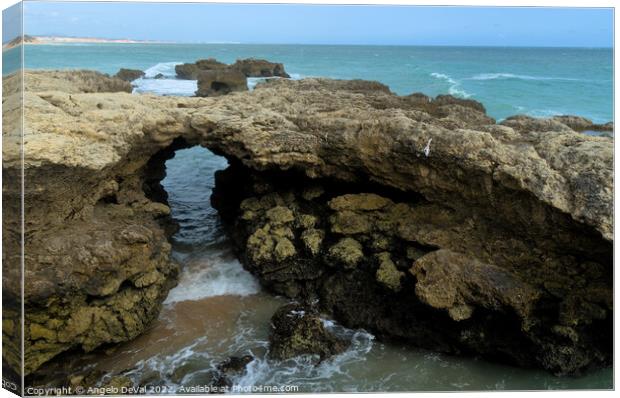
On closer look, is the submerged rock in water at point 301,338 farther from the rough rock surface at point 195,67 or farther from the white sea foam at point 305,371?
the rough rock surface at point 195,67

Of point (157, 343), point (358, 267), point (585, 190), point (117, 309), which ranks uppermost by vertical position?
point (585, 190)

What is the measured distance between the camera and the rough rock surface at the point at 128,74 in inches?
382

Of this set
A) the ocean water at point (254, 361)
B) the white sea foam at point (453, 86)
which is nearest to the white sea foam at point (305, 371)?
the ocean water at point (254, 361)

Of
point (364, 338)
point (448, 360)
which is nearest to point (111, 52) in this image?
point (364, 338)

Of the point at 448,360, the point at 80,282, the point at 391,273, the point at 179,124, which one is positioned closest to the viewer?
the point at 80,282

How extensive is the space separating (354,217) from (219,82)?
4375mm

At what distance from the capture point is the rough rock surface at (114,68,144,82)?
9691 mm

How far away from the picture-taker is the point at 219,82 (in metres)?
11.2

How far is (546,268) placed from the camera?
296 inches

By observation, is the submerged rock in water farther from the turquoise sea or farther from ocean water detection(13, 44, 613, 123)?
ocean water detection(13, 44, 613, 123)

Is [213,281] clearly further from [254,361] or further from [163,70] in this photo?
[163,70]

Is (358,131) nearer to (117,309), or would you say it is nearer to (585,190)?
(585,190)

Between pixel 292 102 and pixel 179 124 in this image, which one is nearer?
pixel 179 124

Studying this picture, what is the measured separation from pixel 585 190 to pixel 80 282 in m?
6.71
